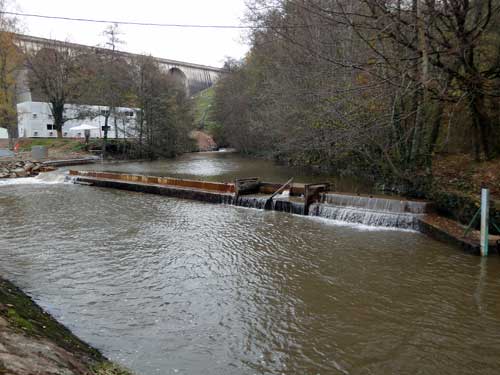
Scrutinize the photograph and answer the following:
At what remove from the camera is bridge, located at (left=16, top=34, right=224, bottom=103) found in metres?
38.3

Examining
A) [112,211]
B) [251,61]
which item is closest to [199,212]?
[112,211]

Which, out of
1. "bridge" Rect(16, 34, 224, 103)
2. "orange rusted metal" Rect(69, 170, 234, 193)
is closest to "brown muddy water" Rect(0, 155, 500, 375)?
"orange rusted metal" Rect(69, 170, 234, 193)

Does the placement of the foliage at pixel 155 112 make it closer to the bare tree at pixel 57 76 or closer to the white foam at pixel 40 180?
the bare tree at pixel 57 76

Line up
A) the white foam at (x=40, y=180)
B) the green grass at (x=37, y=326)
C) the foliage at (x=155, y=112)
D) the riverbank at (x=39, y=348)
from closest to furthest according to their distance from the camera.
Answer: the riverbank at (x=39, y=348)
the green grass at (x=37, y=326)
the white foam at (x=40, y=180)
the foliage at (x=155, y=112)

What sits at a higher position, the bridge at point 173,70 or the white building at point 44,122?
the bridge at point 173,70

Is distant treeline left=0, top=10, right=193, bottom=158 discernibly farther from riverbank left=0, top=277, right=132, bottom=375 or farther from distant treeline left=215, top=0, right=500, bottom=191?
riverbank left=0, top=277, right=132, bottom=375


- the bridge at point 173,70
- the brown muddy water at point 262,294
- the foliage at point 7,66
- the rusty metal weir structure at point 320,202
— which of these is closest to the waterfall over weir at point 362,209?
the rusty metal weir structure at point 320,202

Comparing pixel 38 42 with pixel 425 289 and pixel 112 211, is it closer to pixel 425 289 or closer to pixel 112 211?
pixel 112 211

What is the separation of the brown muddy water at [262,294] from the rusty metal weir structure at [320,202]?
497 millimetres

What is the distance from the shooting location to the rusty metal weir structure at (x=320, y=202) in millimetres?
9578

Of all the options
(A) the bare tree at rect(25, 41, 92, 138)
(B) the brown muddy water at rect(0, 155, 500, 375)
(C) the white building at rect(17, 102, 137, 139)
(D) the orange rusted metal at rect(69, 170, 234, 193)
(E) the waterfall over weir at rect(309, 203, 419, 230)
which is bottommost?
(B) the brown muddy water at rect(0, 155, 500, 375)

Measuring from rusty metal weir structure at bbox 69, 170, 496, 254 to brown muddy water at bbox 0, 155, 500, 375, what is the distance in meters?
0.50

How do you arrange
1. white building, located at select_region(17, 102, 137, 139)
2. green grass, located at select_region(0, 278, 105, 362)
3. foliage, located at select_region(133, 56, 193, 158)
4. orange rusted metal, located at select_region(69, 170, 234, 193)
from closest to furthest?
green grass, located at select_region(0, 278, 105, 362), orange rusted metal, located at select_region(69, 170, 234, 193), foliage, located at select_region(133, 56, 193, 158), white building, located at select_region(17, 102, 137, 139)

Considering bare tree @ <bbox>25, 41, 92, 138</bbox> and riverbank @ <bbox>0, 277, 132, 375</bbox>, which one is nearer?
riverbank @ <bbox>0, 277, 132, 375</bbox>
